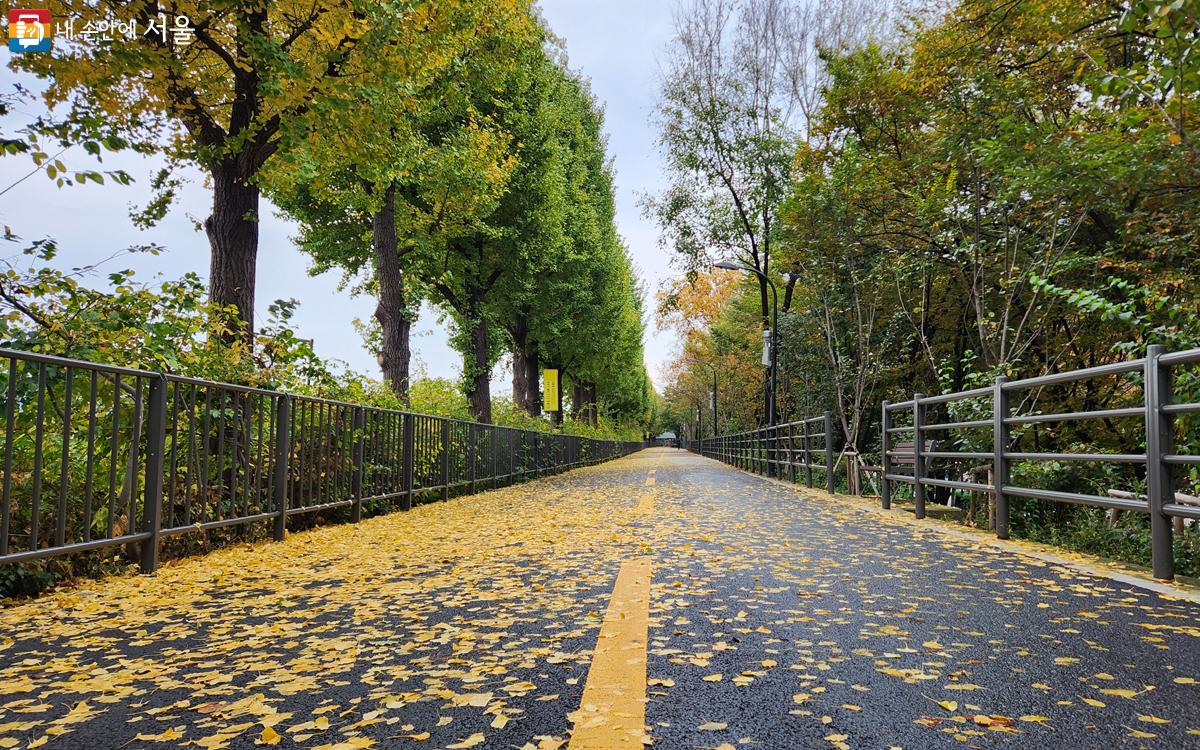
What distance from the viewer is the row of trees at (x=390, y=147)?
803cm

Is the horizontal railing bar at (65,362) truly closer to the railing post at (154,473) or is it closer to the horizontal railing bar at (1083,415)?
the railing post at (154,473)

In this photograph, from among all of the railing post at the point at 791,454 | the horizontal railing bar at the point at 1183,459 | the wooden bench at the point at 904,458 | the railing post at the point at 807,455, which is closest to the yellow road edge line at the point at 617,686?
the horizontal railing bar at the point at 1183,459

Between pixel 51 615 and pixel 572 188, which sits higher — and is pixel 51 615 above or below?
below

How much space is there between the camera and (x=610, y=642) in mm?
2896

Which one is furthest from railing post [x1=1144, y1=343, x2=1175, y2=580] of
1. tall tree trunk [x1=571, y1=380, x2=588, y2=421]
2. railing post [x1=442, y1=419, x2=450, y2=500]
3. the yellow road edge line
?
tall tree trunk [x1=571, y1=380, x2=588, y2=421]

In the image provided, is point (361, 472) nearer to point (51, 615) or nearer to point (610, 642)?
point (51, 615)

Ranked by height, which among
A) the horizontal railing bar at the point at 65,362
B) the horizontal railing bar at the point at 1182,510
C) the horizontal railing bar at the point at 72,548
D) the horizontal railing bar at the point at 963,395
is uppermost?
the horizontal railing bar at the point at 65,362

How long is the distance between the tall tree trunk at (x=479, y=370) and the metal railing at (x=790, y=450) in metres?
7.64

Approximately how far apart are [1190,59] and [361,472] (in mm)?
8028

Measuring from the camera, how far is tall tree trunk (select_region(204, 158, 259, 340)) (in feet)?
27.6

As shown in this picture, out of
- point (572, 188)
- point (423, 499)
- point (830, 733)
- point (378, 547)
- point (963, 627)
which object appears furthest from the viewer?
point (572, 188)

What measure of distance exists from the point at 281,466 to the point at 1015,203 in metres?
9.70

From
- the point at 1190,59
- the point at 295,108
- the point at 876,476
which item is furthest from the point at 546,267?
the point at 1190,59

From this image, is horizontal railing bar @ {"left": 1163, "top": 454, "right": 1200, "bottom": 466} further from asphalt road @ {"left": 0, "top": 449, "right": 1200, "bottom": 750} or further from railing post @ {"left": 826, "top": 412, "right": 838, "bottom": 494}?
railing post @ {"left": 826, "top": 412, "right": 838, "bottom": 494}
